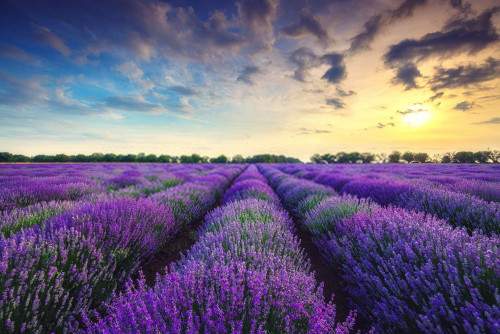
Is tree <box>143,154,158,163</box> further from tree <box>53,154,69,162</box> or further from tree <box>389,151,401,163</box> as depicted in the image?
tree <box>389,151,401,163</box>

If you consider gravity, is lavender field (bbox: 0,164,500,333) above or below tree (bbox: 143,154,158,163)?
below

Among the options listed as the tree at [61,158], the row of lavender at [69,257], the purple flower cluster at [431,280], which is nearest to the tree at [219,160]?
the tree at [61,158]

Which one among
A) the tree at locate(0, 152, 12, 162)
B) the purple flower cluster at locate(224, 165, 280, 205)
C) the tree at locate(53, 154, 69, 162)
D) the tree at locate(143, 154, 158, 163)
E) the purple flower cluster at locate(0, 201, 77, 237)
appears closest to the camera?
the purple flower cluster at locate(0, 201, 77, 237)

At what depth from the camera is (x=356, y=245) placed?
2371 millimetres

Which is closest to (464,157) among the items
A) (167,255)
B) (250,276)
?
(167,255)

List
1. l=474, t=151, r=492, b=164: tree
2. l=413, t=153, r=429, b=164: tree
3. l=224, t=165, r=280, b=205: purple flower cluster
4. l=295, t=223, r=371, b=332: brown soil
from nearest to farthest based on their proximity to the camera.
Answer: l=295, t=223, r=371, b=332: brown soil < l=224, t=165, r=280, b=205: purple flower cluster < l=474, t=151, r=492, b=164: tree < l=413, t=153, r=429, b=164: tree

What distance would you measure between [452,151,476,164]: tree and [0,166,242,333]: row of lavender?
4290 cm

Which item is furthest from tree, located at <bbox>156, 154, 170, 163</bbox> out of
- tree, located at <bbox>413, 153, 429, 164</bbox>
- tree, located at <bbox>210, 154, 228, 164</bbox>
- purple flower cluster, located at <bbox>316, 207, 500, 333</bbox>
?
tree, located at <bbox>413, 153, 429, 164</bbox>

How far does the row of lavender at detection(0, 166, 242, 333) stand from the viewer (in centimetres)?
136

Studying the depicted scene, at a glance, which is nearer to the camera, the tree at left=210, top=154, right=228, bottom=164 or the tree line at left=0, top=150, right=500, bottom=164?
the tree line at left=0, top=150, right=500, bottom=164

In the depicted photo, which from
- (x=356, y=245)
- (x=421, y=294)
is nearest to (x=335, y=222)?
(x=356, y=245)

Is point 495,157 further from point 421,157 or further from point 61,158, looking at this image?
point 61,158

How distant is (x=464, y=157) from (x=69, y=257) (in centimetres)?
4467

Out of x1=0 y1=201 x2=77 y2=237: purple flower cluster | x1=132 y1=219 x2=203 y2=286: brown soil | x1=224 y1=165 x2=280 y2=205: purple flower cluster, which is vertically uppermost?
x1=0 y1=201 x2=77 y2=237: purple flower cluster
